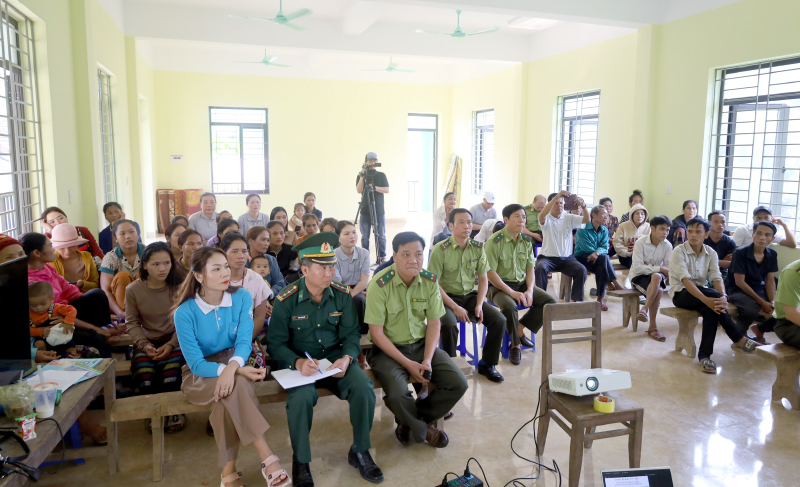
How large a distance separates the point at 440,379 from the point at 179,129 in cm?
932

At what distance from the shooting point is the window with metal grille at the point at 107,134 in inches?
254

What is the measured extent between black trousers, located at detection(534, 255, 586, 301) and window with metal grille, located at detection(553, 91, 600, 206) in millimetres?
3222

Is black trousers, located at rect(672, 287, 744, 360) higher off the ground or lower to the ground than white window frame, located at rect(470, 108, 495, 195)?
lower

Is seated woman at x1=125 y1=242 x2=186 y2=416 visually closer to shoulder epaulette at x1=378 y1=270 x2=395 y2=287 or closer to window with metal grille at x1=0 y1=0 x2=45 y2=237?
shoulder epaulette at x1=378 y1=270 x2=395 y2=287

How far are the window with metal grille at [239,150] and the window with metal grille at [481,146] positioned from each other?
4.44 metres

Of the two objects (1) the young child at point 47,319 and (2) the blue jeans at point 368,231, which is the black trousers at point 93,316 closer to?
(1) the young child at point 47,319

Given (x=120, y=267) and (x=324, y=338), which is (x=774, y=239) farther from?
(x=120, y=267)

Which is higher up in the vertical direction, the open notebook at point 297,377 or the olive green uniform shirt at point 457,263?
the olive green uniform shirt at point 457,263

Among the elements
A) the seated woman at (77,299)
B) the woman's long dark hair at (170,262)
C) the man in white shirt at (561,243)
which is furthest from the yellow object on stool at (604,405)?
the man in white shirt at (561,243)

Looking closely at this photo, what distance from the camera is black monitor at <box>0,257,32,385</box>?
5.86 feet

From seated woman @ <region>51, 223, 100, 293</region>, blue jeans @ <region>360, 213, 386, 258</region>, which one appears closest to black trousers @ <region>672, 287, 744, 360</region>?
blue jeans @ <region>360, 213, 386, 258</region>

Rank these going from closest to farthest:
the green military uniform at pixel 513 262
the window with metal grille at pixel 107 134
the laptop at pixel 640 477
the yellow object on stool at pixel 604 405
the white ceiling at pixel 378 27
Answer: the laptop at pixel 640 477 < the yellow object on stool at pixel 604 405 < the green military uniform at pixel 513 262 < the window with metal grille at pixel 107 134 < the white ceiling at pixel 378 27

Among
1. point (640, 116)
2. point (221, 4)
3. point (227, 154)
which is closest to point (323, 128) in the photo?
point (227, 154)

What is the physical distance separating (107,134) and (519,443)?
6219 mm
